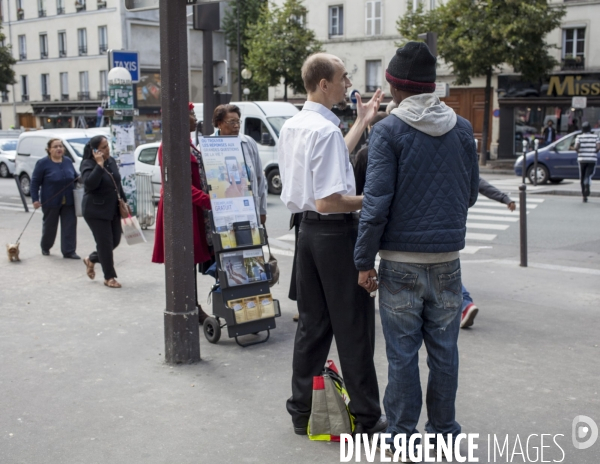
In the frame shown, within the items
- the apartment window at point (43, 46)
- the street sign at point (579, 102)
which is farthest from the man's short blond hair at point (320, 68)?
the apartment window at point (43, 46)

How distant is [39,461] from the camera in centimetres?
393

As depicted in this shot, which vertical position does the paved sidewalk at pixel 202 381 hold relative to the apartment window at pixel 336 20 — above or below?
below

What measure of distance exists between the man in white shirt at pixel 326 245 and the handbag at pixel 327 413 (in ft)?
0.25

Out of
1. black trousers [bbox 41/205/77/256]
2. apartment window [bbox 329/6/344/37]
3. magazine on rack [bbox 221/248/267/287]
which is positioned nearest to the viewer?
magazine on rack [bbox 221/248/267/287]

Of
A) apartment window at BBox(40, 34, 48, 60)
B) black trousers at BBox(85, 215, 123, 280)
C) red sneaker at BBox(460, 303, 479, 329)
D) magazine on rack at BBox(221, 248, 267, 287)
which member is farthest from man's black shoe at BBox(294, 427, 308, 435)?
apartment window at BBox(40, 34, 48, 60)

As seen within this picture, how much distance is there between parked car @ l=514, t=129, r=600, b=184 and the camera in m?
21.8

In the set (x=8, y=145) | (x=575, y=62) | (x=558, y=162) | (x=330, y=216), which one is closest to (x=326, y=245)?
(x=330, y=216)

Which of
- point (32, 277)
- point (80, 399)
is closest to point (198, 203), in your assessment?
point (80, 399)

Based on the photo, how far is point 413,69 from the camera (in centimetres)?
367

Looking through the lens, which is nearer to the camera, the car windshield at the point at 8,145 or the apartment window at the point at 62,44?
the car windshield at the point at 8,145

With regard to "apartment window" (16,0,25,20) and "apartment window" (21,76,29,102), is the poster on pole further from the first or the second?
"apartment window" (16,0,25,20)

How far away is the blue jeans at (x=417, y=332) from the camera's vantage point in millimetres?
3703

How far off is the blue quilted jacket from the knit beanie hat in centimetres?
20

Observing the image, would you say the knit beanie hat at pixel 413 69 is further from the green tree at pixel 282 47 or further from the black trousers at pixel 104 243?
the green tree at pixel 282 47
